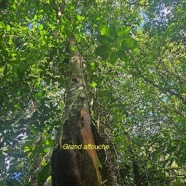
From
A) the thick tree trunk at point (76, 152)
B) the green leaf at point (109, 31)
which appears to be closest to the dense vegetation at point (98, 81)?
the green leaf at point (109, 31)

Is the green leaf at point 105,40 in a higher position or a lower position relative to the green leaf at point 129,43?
higher

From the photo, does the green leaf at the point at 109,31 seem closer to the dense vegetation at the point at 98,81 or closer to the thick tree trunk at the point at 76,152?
the dense vegetation at the point at 98,81

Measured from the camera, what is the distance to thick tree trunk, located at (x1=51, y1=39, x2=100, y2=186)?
1.79 meters

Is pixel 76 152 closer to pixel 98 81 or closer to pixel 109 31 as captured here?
pixel 109 31

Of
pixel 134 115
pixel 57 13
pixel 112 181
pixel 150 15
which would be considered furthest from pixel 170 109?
pixel 112 181

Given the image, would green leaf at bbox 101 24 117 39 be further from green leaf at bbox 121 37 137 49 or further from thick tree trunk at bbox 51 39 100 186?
thick tree trunk at bbox 51 39 100 186

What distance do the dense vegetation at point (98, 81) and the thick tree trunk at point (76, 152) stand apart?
583 mm

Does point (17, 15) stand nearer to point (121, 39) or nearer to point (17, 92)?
point (17, 92)

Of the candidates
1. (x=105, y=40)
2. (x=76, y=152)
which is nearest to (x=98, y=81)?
(x=105, y=40)

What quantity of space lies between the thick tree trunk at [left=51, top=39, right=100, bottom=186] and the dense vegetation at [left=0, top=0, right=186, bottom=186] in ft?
1.91

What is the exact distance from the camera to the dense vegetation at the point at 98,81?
383cm

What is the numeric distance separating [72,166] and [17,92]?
2.80m

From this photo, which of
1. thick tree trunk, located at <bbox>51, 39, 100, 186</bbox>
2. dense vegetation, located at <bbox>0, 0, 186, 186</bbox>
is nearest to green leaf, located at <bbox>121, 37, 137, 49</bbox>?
dense vegetation, located at <bbox>0, 0, 186, 186</bbox>

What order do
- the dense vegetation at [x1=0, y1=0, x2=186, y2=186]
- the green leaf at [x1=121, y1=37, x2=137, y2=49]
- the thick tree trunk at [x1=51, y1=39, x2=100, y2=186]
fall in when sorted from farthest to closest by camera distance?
1. the dense vegetation at [x1=0, y1=0, x2=186, y2=186]
2. the green leaf at [x1=121, y1=37, x2=137, y2=49]
3. the thick tree trunk at [x1=51, y1=39, x2=100, y2=186]
